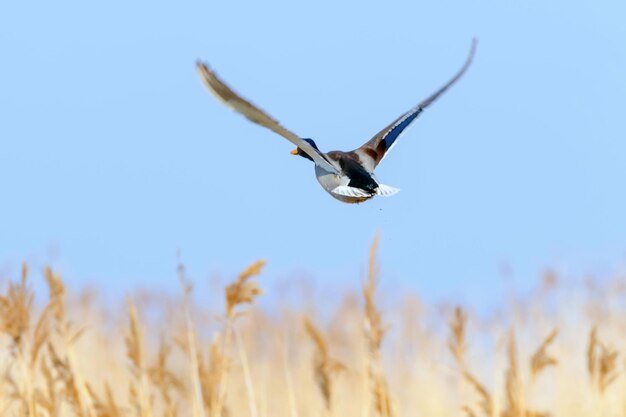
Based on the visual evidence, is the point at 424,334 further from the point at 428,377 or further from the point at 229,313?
the point at 229,313

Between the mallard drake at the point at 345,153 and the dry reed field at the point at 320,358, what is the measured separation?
300mm

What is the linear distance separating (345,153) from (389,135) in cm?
53

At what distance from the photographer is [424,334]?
790 centimetres

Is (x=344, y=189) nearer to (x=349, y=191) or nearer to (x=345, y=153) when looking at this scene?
(x=349, y=191)

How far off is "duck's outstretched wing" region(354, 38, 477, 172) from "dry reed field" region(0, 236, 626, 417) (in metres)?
0.35

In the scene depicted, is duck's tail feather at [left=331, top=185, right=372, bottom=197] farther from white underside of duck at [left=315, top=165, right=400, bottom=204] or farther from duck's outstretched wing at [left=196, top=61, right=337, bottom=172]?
duck's outstretched wing at [left=196, top=61, right=337, bottom=172]

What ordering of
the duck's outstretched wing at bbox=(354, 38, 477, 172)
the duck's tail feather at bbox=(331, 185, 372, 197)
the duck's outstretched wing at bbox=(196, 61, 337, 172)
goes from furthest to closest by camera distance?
the duck's outstretched wing at bbox=(354, 38, 477, 172) → the duck's tail feather at bbox=(331, 185, 372, 197) → the duck's outstretched wing at bbox=(196, 61, 337, 172)

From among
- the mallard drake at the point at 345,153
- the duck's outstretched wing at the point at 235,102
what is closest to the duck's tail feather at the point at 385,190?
the mallard drake at the point at 345,153

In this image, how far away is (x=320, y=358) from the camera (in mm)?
3715

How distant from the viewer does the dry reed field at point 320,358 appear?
3.47m

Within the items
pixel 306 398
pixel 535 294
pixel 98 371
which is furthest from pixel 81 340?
pixel 535 294

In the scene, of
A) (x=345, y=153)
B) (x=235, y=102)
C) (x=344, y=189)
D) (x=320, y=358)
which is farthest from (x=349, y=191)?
(x=320, y=358)

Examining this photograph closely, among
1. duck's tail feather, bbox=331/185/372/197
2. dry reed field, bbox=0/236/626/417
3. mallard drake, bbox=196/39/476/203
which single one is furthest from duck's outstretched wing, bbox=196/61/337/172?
dry reed field, bbox=0/236/626/417

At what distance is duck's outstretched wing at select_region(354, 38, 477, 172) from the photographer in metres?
3.46
